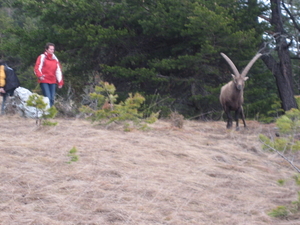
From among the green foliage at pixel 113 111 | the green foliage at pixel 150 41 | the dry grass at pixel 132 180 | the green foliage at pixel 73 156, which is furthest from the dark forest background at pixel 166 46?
the green foliage at pixel 73 156

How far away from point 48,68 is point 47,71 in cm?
7

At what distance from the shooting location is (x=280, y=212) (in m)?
3.98

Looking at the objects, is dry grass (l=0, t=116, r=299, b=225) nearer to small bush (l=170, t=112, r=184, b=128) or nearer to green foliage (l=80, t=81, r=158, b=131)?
green foliage (l=80, t=81, r=158, b=131)

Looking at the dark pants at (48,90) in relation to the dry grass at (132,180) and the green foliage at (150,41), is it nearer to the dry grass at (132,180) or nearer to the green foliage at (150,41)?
the dry grass at (132,180)

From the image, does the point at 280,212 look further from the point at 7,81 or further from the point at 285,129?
the point at 7,81

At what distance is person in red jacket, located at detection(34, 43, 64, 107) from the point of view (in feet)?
29.9

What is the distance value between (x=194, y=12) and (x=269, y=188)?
7524 millimetres

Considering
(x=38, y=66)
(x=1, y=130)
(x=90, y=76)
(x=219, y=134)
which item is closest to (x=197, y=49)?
(x=90, y=76)

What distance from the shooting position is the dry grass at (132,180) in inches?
159

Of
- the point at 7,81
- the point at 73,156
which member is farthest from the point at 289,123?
the point at 7,81

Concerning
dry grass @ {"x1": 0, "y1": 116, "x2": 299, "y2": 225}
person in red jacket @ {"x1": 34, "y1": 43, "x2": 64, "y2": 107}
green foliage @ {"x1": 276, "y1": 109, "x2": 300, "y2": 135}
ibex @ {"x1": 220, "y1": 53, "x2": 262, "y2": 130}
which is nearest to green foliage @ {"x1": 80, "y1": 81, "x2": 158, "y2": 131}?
dry grass @ {"x1": 0, "y1": 116, "x2": 299, "y2": 225}

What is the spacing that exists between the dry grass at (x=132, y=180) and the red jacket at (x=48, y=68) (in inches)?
72.9

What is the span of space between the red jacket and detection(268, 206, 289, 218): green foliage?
21.2 ft

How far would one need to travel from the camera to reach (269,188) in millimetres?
5301
